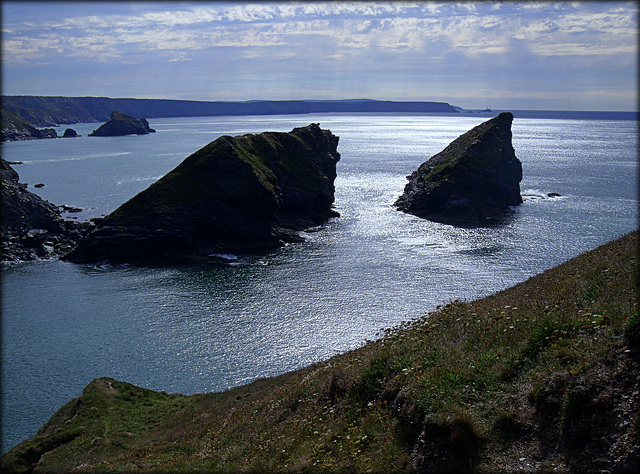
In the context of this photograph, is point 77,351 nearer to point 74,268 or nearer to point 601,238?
point 74,268

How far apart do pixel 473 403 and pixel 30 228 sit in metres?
96.6

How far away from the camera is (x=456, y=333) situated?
16.6 m

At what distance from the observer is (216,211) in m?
86.8

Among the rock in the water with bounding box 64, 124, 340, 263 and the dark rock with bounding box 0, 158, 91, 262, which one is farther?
the dark rock with bounding box 0, 158, 91, 262

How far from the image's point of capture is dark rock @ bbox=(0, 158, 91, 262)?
83.1 meters

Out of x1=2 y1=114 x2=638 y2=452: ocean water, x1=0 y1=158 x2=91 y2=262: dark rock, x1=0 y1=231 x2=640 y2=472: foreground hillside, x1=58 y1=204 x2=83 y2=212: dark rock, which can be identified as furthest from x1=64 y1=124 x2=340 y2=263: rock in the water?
x1=0 y1=231 x2=640 y2=472: foreground hillside

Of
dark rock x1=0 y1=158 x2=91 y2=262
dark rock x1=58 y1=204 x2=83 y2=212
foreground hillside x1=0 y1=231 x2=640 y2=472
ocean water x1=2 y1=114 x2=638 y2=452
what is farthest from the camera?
dark rock x1=58 y1=204 x2=83 y2=212

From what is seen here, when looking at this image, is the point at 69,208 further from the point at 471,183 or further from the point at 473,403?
the point at 473,403

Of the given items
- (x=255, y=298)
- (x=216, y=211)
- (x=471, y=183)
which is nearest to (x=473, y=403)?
(x=255, y=298)

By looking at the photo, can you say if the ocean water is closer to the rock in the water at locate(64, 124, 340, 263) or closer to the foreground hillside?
the rock in the water at locate(64, 124, 340, 263)

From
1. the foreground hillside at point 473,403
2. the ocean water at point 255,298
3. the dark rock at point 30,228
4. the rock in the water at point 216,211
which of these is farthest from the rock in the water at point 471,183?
the foreground hillside at point 473,403

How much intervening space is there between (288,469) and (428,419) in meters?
4.48

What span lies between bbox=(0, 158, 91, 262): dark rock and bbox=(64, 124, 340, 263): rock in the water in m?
6.57

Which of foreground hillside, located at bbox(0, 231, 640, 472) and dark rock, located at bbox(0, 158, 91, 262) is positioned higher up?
foreground hillside, located at bbox(0, 231, 640, 472)
